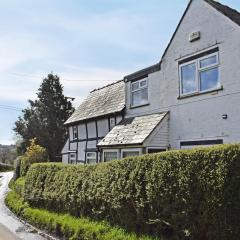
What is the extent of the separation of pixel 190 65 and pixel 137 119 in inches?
184

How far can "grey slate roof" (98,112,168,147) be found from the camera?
18.2 metres

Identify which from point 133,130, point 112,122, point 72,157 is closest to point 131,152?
point 133,130

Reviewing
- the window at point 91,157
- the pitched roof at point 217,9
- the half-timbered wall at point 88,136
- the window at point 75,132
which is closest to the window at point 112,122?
the half-timbered wall at point 88,136

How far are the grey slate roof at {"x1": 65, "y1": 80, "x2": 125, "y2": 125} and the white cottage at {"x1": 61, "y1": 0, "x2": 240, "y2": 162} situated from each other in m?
2.69

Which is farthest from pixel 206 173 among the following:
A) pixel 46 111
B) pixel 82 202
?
pixel 46 111

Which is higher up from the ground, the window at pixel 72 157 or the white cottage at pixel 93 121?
the white cottage at pixel 93 121

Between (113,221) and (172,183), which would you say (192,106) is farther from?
(172,183)

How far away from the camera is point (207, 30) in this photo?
52.6ft

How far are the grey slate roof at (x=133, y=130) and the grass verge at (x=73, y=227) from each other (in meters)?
4.88

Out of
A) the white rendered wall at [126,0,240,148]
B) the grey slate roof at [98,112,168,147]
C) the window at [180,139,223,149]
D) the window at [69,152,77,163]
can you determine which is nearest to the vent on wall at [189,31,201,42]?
the white rendered wall at [126,0,240,148]

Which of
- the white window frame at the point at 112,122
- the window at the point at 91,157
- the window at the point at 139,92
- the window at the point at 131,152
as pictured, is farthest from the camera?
the window at the point at 91,157

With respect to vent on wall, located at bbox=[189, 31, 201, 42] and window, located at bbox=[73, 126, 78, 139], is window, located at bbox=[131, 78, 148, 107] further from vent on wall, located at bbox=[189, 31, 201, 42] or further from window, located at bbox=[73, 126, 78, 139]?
window, located at bbox=[73, 126, 78, 139]

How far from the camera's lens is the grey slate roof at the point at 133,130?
18188 millimetres

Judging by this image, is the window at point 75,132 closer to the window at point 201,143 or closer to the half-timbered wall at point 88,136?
the half-timbered wall at point 88,136
